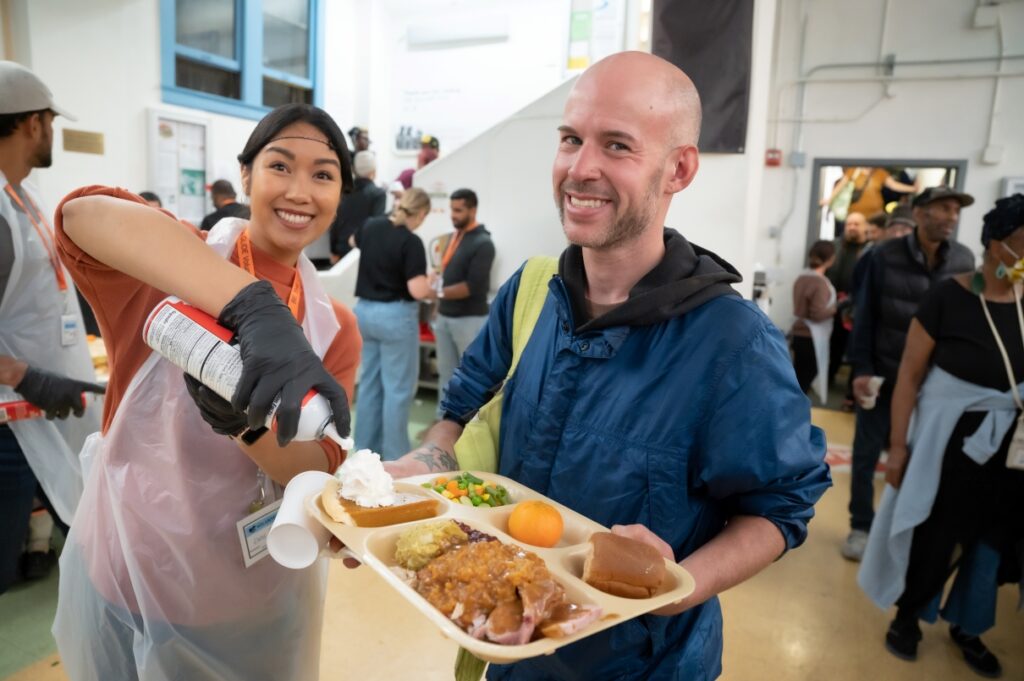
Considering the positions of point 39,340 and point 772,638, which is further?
point 772,638

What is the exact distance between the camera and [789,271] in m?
7.47

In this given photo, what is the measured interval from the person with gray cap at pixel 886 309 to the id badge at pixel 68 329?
3471mm

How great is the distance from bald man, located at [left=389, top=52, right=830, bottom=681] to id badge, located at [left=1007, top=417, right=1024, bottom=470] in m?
1.69

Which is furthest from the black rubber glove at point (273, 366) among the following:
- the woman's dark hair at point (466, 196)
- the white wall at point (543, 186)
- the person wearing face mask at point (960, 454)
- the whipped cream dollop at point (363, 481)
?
the woman's dark hair at point (466, 196)

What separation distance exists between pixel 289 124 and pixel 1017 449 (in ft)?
8.45

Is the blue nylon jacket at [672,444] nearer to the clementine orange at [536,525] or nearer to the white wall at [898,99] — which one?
the clementine orange at [536,525]

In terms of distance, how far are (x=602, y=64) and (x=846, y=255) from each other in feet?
21.0

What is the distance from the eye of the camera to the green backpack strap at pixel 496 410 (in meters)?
1.42

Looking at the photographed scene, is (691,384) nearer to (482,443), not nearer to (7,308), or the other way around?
(482,443)

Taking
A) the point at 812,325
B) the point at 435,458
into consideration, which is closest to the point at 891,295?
the point at 812,325

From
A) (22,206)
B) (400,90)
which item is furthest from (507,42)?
(22,206)

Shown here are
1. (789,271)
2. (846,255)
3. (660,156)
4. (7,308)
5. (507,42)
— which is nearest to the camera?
(660,156)

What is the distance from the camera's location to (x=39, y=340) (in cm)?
220

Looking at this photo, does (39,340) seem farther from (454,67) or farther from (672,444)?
(454,67)
